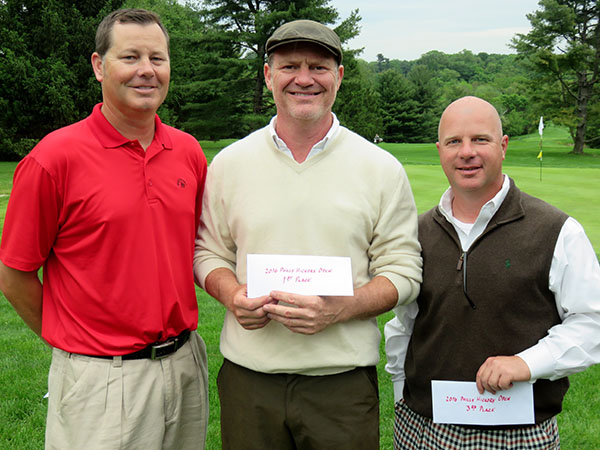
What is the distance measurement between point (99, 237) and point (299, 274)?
35.0 inches

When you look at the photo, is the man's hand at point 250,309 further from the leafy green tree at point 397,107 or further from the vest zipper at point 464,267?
the leafy green tree at point 397,107

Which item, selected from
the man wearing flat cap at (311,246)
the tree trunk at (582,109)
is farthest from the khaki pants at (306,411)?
the tree trunk at (582,109)

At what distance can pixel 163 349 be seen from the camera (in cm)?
274

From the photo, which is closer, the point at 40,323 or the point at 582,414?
the point at 40,323

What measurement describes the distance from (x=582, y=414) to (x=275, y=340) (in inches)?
113

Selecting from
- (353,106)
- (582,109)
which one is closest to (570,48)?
(582,109)

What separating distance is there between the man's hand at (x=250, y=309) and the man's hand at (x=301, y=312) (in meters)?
0.02

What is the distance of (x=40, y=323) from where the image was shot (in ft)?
9.37

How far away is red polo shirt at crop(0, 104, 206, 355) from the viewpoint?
2.55 meters

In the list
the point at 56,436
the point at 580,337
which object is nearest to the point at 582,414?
the point at 580,337

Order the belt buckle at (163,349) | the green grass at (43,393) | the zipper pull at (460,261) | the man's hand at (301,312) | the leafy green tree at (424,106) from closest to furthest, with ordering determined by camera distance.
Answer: the man's hand at (301,312), the zipper pull at (460,261), the belt buckle at (163,349), the green grass at (43,393), the leafy green tree at (424,106)

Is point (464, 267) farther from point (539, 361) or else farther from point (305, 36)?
point (305, 36)

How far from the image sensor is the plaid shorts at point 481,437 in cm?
258

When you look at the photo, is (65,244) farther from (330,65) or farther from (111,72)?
(330,65)
